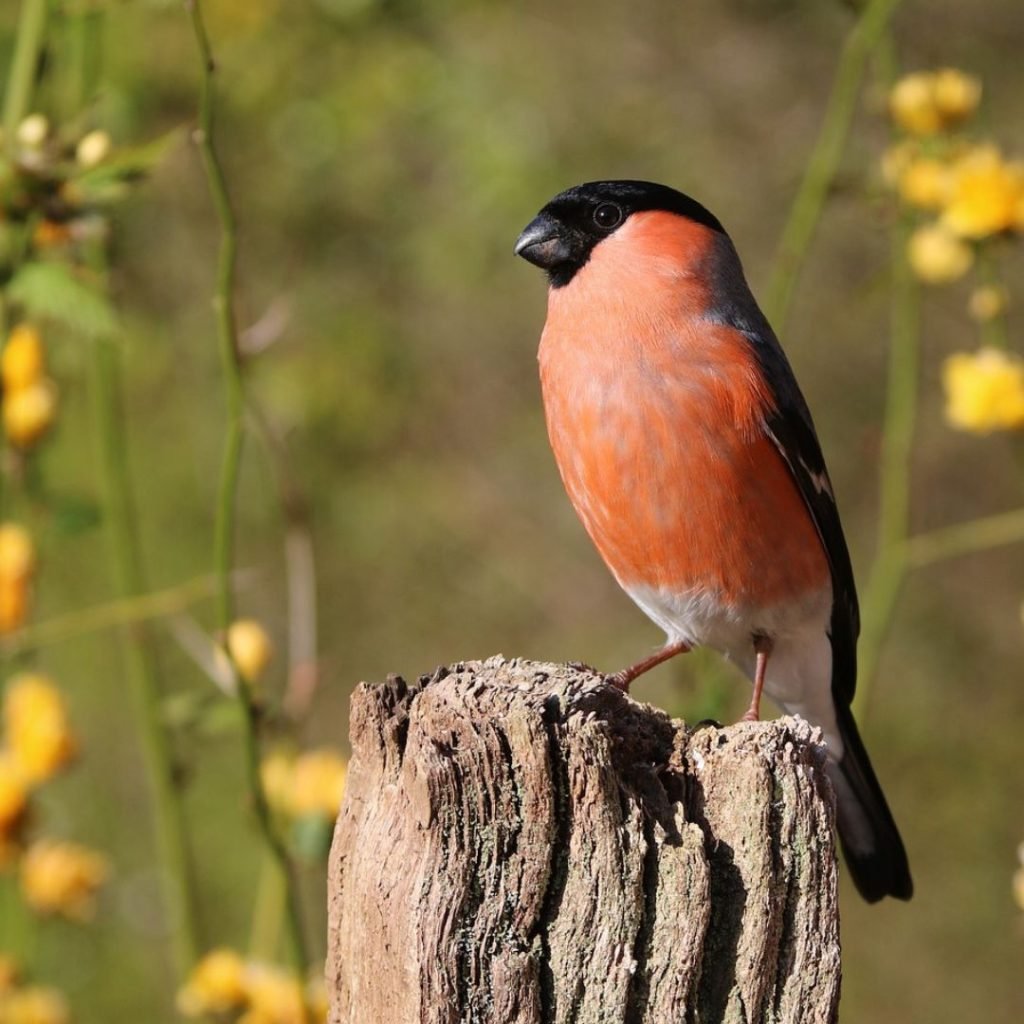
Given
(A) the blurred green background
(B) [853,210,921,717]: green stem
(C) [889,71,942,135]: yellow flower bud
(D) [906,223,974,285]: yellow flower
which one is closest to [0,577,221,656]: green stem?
(B) [853,210,921,717]: green stem

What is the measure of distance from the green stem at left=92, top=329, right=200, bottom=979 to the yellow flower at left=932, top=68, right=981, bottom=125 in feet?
6.01

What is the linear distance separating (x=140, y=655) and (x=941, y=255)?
1.87 m

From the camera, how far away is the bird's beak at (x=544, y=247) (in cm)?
381

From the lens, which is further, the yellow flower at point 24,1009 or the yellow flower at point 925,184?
the yellow flower at point 925,184

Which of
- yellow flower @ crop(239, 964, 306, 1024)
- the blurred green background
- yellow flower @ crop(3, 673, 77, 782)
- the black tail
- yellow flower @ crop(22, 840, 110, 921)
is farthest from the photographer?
the blurred green background

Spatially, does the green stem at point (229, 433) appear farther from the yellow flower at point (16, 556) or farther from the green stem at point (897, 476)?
the green stem at point (897, 476)

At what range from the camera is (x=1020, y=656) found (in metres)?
7.68

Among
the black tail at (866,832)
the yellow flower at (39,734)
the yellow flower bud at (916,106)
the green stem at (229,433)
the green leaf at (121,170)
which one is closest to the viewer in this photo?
the green stem at (229,433)

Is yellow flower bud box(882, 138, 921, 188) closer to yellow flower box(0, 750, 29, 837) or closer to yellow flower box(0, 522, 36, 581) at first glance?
yellow flower box(0, 522, 36, 581)

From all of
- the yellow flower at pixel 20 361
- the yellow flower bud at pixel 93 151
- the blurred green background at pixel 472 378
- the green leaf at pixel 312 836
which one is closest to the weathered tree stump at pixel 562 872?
the green leaf at pixel 312 836

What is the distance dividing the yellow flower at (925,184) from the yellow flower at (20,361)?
6.02 ft

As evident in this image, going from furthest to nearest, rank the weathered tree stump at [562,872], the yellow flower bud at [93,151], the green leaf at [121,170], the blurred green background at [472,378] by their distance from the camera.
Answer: the blurred green background at [472,378], the yellow flower bud at [93,151], the green leaf at [121,170], the weathered tree stump at [562,872]

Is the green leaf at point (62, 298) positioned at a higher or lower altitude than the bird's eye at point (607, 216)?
lower

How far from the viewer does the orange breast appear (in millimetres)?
3477
